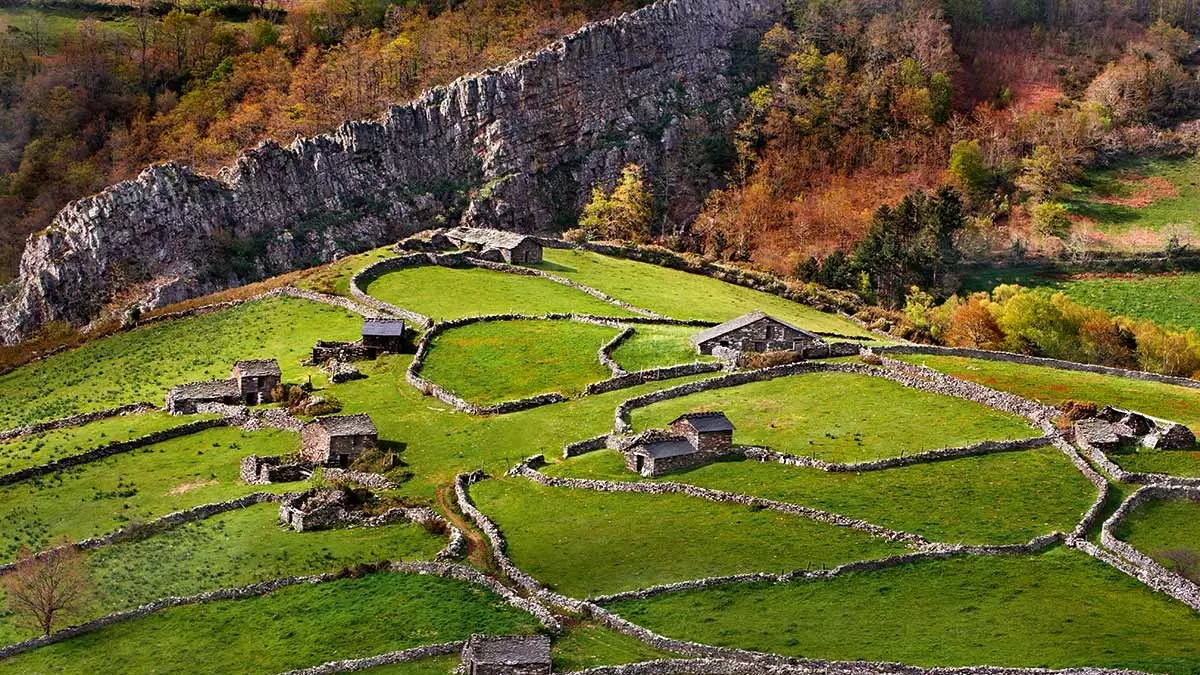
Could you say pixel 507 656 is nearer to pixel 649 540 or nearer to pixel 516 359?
pixel 649 540

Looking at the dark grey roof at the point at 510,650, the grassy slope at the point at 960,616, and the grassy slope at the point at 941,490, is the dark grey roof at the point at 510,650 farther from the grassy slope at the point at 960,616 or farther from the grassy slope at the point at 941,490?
the grassy slope at the point at 941,490

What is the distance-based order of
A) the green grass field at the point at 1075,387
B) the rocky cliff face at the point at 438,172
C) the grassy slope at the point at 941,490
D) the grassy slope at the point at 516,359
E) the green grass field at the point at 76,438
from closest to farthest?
the grassy slope at the point at 941,490, the green grass field at the point at 76,438, the green grass field at the point at 1075,387, the grassy slope at the point at 516,359, the rocky cliff face at the point at 438,172

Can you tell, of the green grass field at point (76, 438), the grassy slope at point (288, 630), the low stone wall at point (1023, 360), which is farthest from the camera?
the low stone wall at point (1023, 360)

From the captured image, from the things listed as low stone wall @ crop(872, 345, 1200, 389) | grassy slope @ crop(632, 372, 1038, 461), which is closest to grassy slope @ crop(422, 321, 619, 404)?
grassy slope @ crop(632, 372, 1038, 461)

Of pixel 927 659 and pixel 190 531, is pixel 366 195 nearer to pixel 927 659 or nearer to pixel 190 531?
pixel 190 531

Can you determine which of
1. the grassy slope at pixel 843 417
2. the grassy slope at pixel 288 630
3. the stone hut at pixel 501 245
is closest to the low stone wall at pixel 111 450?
the grassy slope at pixel 288 630

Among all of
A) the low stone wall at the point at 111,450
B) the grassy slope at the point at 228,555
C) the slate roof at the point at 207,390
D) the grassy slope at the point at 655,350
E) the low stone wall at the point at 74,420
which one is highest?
the grassy slope at the point at 655,350
